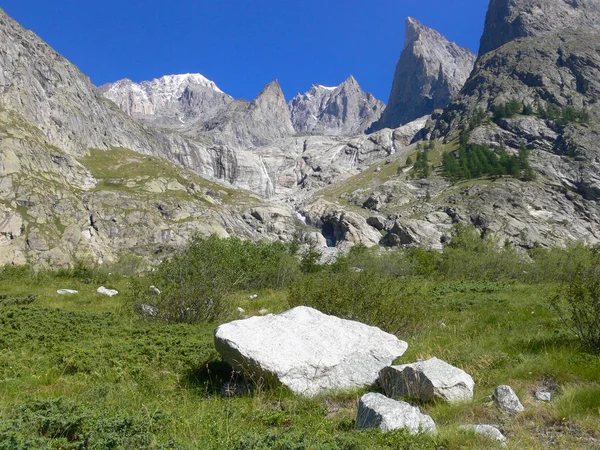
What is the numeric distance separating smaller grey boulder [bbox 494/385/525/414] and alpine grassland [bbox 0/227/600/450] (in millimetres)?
141

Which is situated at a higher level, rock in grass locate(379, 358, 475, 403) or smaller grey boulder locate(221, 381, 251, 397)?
rock in grass locate(379, 358, 475, 403)

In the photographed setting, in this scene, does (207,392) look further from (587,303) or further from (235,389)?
(587,303)

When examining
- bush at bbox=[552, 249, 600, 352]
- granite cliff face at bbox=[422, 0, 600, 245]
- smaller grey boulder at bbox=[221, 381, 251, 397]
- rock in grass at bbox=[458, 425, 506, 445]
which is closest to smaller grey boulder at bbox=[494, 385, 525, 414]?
rock in grass at bbox=[458, 425, 506, 445]

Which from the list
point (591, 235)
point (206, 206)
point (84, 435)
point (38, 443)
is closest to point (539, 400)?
point (84, 435)

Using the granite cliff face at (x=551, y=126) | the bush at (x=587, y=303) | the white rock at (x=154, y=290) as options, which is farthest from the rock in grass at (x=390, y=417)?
the granite cliff face at (x=551, y=126)

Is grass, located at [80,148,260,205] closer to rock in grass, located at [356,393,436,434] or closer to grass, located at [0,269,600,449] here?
grass, located at [0,269,600,449]

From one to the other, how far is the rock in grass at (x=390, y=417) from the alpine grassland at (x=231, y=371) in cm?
21

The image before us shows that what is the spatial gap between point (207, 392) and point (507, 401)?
4.91 metres

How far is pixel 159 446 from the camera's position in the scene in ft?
13.3

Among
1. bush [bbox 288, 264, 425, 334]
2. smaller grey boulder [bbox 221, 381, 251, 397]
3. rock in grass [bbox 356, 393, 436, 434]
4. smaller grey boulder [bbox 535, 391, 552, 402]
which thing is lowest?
smaller grey boulder [bbox 221, 381, 251, 397]

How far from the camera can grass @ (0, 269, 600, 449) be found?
4.42 meters

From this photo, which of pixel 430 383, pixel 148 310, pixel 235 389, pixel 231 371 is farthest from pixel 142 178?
pixel 430 383

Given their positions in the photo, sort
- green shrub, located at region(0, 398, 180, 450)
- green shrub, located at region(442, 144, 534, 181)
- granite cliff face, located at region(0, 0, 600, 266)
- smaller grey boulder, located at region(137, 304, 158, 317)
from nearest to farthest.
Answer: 1. green shrub, located at region(0, 398, 180, 450)
2. smaller grey boulder, located at region(137, 304, 158, 317)
3. granite cliff face, located at region(0, 0, 600, 266)
4. green shrub, located at region(442, 144, 534, 181)

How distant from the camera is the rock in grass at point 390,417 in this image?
15.7 ft
